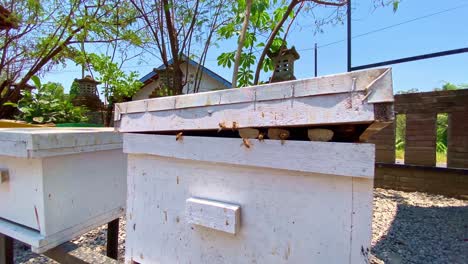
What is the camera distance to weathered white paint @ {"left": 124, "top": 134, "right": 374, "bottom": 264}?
0.53 m

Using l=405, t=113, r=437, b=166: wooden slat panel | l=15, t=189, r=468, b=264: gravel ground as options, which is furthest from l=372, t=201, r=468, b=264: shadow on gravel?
l=405, t=113, r=437, b=166: wooden slat panel

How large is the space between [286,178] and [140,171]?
497 mm

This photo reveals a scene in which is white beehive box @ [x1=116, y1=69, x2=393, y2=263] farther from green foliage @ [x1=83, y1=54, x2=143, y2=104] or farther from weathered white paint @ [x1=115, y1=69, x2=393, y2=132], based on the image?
green foliage @ [x1=83, y1=54, x2=143, y2=104]

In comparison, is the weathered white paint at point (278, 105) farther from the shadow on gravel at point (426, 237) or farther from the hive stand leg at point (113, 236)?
the shadow on gravel at point (426, 237)

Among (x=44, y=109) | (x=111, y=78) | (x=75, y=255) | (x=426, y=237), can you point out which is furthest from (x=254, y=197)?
(x=111, y=78)

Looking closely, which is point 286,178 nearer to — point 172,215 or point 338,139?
point 338,139

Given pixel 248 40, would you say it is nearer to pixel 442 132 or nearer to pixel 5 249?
pixel 5 249

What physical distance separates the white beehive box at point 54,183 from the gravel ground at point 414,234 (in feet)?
4.02

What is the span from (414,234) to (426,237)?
0.10 m

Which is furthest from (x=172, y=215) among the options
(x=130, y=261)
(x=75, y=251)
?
(x=75, y=251)

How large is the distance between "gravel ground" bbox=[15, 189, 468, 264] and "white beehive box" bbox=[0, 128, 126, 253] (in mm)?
1226

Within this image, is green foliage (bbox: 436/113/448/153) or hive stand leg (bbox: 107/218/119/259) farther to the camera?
green foliage (bbox: 436/113/448/153)

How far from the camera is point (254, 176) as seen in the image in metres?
0.64

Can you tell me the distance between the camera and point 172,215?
0.77 m
